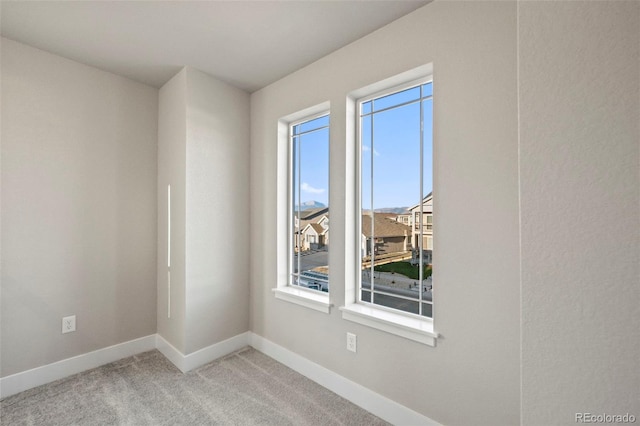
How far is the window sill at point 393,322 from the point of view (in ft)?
5.63

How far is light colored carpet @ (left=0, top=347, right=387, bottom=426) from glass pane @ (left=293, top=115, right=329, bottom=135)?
2043mm

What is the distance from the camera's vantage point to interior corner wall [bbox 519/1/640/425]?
75cm

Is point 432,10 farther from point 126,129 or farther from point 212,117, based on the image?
point 126,129

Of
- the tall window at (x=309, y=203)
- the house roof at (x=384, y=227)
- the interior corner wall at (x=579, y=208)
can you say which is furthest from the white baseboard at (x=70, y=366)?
the interior corner wall at (x=579, y=208)

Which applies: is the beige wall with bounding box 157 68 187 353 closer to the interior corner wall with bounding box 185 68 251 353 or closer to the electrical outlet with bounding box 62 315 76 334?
the interior corner wall with bounding box 185 68 251 353

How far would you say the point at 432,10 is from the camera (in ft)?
5.67

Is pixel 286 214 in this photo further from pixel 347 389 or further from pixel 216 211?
pixel 347 389

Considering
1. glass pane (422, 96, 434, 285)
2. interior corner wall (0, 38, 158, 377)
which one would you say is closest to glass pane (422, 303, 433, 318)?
glass pane (422, 96, 434, 285)

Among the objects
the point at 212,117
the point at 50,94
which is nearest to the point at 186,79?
the point at 212,117

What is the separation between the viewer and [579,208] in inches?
31.8

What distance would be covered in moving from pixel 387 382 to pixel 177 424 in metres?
1.31

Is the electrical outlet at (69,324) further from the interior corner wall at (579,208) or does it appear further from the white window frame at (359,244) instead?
the interior corner wall at (579,208)

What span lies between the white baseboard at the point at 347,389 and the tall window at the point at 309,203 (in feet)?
1.92

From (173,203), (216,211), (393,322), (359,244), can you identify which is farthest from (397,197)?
(173,203)
